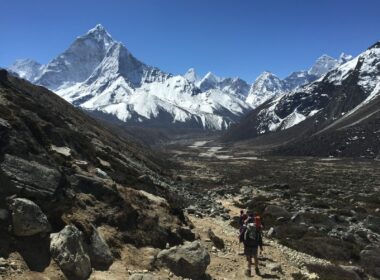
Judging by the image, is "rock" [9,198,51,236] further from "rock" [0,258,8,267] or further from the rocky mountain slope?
"rock" [0,258,8,267]

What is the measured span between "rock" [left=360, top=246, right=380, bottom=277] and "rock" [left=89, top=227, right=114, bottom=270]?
57.9 feet

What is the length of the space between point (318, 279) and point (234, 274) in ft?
15.2

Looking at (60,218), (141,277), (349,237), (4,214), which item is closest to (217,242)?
(141,277)

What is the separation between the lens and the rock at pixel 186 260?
2125cm

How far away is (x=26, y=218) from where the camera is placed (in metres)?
17.6

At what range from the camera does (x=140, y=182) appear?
3684 centimetres

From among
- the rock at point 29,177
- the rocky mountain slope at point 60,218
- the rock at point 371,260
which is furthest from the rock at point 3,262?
the rock at point 371,260

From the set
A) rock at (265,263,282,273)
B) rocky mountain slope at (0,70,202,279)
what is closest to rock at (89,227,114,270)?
rocky mountain slope at (0,70,202,279)

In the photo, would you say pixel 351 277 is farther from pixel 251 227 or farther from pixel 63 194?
pixel 63 194

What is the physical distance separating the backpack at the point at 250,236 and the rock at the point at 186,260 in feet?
7.51

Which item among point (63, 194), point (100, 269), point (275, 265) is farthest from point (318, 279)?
point (63, 194)

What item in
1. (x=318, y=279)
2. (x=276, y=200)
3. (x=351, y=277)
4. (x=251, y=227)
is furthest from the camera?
(x=276, y=200)

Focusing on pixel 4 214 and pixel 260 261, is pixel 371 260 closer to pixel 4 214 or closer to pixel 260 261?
pixel 260 261

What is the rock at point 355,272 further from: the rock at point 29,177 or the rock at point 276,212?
the rock at point 276,212
